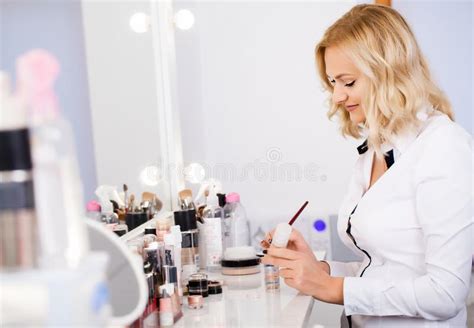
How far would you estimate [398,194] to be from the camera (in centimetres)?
143

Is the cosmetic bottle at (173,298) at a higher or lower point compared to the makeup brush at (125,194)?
lower

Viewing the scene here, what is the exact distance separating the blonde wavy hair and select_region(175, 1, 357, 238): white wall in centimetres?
109

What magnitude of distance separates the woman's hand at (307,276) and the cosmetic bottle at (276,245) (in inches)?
1.1

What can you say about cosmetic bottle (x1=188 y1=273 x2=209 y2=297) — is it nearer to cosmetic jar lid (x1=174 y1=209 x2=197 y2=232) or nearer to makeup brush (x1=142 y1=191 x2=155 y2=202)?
cosmetic jar lid (x1=174 y1=209 x2=197 y2=232)

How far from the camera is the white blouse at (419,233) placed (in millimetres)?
1337

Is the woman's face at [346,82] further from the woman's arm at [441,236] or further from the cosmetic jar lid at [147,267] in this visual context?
the cosmetic jar lid at [147,267]

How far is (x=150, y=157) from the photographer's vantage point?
2.04 m

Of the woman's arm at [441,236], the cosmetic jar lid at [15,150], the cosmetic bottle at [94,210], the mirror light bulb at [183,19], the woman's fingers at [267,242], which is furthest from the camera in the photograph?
the mirror light bulb at [183,19]

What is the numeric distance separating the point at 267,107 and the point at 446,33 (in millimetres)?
717

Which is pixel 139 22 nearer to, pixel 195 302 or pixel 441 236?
pixel 195 302

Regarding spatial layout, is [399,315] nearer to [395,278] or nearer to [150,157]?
[395,278]

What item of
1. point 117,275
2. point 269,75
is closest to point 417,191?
point 117,275

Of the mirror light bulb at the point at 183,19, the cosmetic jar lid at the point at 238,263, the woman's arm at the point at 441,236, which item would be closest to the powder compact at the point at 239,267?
the cosmetic jar lid at the point at 238,263

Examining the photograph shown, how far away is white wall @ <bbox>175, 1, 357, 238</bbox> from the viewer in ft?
8.51
